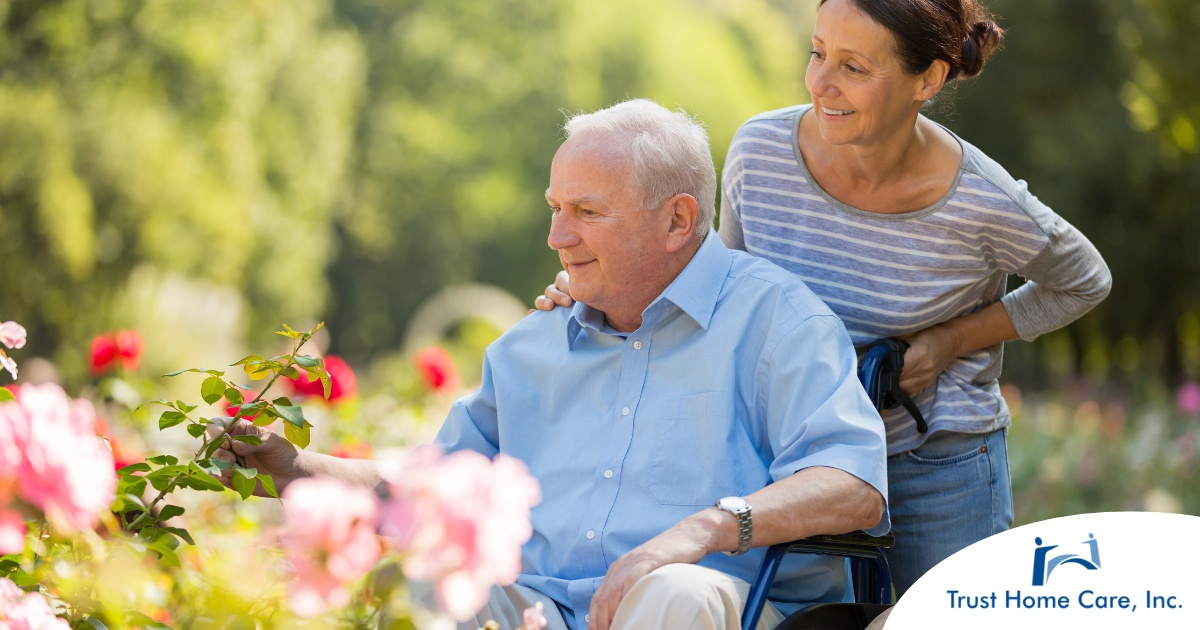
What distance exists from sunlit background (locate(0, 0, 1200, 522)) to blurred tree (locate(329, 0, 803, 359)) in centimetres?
7

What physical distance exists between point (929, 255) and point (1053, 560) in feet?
2.38

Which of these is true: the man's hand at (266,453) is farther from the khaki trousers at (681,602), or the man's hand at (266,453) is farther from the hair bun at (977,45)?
the hair bun at (977,45)

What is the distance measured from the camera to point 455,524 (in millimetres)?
930

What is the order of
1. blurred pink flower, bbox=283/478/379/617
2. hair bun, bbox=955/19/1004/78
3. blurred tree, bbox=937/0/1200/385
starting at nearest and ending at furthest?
blurred pink flower, bbox=283/478/379/617
hair bun, bbox=955/19/1004/78
blurred tree, bbox=937/0/1200/385

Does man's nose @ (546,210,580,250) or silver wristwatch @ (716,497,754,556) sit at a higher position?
man's nose @ (546,210,580,250)

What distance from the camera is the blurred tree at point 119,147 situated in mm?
12312

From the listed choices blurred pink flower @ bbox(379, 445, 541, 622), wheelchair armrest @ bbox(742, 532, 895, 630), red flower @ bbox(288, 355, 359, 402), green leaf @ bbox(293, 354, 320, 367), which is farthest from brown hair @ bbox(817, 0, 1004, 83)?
red flower @ bbox(288, 355, 359, 402)

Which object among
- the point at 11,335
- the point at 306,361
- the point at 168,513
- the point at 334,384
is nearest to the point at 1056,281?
the point at 306,361

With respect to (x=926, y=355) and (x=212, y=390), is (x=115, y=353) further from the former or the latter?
(x=926, y=355)

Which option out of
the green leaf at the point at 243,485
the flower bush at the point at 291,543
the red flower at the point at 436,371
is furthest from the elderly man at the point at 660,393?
the red flower at the point at 436,371

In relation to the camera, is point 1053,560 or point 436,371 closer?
point 1053,560

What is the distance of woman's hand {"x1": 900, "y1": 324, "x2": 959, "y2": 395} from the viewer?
2416mm

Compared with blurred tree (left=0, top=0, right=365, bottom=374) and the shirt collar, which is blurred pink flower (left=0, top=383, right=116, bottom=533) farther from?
blurred tree (left=0, top=0, right=365, bottom=374)

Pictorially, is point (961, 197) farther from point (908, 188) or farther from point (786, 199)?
point (786, 199)
